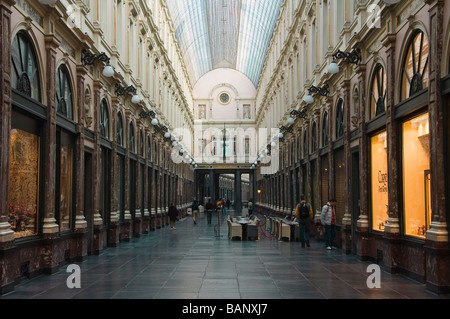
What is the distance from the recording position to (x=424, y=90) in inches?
415

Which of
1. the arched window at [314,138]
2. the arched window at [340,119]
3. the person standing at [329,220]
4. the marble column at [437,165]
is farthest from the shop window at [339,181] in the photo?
the marble column at [437,165]

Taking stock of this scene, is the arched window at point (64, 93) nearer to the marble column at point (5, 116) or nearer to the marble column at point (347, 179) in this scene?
the marble column at point (5, 116)

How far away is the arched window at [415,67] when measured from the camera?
10.8m

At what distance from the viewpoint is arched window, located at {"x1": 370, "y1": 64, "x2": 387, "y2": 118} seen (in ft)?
45.2

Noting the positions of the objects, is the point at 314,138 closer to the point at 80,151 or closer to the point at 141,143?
the point at 141,143

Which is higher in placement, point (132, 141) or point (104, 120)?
point (104, 120)

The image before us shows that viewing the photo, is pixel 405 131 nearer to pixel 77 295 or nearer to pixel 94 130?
pixel 77 295

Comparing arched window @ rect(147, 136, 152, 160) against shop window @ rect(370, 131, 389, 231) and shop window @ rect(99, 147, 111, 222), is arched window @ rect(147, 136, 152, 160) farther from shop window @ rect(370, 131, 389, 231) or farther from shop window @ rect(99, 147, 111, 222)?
shop window @ rect(370, 131, 389, 231)

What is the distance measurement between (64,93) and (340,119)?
919 centimetres

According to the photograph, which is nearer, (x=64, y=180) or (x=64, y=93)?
(x=64, y=93)

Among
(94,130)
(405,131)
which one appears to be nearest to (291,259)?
(405,131)

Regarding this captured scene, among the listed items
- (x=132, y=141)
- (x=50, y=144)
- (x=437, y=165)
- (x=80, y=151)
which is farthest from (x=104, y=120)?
(x=437, y=165)

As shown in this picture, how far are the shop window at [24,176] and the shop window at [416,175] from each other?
828 cm

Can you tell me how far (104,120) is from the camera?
19.0 m
